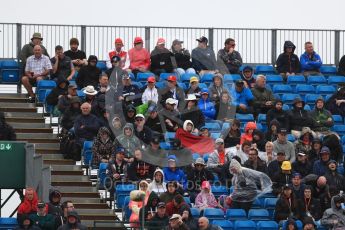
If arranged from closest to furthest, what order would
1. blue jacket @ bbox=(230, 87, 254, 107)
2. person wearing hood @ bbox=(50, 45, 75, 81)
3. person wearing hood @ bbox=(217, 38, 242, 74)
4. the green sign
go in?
the green sign, blue jacket @ bbox=(230, 87, 254, 107), person wearing hood @ bbox=(50, 45, 75, 81), person wearing hood @ bbox=(217, 38, 242, 74)

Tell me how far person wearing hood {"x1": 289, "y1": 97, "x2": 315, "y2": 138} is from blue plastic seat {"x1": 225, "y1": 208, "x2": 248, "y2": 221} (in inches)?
190

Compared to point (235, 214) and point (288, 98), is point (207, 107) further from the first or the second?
point (235, 214)

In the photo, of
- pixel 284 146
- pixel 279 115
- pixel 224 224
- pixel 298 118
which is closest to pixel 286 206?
pixel 224 224

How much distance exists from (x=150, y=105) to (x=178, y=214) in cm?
529

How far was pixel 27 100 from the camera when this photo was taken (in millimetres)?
46219

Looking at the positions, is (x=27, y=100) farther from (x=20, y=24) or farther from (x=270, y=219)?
(x=270, y=219)

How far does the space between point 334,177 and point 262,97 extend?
4.19 m

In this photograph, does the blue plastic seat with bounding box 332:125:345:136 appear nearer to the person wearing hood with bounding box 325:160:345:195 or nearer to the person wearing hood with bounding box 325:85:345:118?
the person wearing hood with bounding box 325:85:345:118

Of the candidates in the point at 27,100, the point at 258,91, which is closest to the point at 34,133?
the point at 27,100

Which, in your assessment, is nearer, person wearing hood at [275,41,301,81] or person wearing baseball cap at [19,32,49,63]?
person wearing baseball cap at [19,32,49,63]

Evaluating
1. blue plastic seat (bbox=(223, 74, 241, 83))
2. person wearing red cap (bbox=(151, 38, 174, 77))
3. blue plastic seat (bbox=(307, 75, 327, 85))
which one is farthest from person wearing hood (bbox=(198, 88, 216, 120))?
blue plastic seat (bbox=(307, 75, 327, 85))

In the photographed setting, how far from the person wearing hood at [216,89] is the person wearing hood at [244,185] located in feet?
13.2

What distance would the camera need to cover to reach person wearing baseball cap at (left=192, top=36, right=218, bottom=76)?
47.8 meters

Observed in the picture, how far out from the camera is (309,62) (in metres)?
48.8
